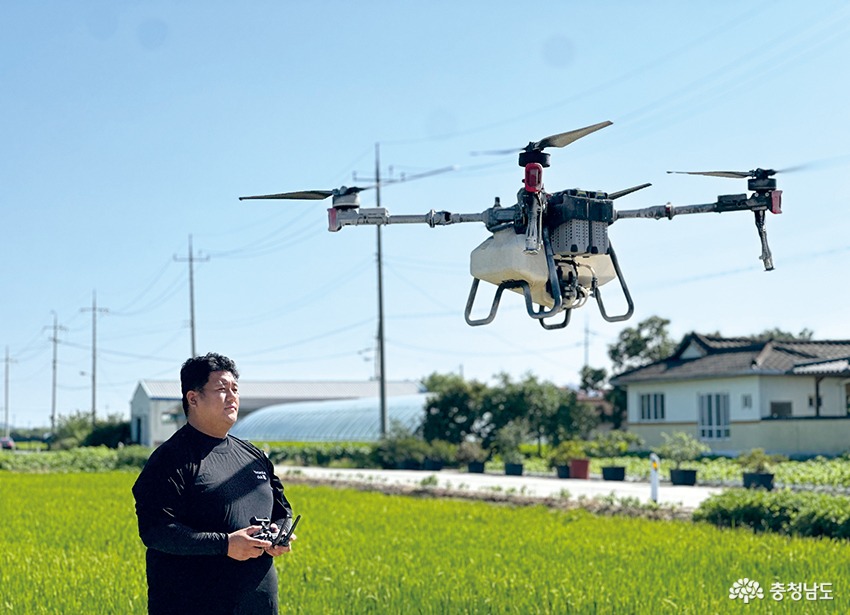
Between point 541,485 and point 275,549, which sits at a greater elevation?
point 275,549

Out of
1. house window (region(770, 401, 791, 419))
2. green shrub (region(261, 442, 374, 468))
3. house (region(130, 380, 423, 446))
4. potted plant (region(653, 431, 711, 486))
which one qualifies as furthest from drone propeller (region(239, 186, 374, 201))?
house (region(130, 380, 423, 446))

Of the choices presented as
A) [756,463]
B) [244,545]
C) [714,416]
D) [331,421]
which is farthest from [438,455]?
[244,545]

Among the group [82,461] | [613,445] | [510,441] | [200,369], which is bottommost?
[82,461]

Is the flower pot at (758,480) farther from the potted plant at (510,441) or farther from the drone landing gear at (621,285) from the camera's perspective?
the drone landing gear at (621,285)

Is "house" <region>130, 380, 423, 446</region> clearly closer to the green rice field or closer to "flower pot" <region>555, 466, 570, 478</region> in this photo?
"flower pot" <region>555, 466, 570, 478</region>

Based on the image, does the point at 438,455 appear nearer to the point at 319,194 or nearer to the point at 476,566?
the point at 476,566

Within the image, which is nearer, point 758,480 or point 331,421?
point 758,480

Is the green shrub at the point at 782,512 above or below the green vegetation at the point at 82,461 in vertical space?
above

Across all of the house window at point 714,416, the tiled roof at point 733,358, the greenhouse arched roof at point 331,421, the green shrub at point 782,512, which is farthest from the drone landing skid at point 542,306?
the greenhouse arched roof at point 331,421
